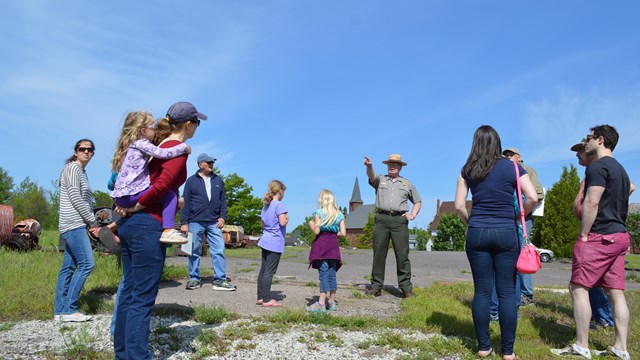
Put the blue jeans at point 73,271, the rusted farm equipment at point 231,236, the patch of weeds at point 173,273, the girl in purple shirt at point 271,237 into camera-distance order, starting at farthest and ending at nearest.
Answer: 1. the rusted farm equipment at point 231,236
2. the patch of weeds at point 173,273
3. the girl in purple shirt at point 271,237
4. the blue jeans at point 73,271

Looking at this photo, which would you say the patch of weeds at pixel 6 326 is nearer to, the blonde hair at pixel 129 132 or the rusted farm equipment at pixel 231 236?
the blonde hair at pixel 129 132

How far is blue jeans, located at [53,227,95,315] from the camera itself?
5496 millimetres

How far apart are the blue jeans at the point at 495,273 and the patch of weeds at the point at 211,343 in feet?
7.73

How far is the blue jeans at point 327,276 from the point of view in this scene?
21.2ft

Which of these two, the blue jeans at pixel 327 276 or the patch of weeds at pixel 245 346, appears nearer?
the patch of weeds at pixel 245 346

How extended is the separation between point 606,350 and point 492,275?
1345 millimetres

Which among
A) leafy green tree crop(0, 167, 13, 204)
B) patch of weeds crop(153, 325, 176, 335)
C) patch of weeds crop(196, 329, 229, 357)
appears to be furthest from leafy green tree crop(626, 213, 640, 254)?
leafy green tree crop(0, 167, 13, 204)

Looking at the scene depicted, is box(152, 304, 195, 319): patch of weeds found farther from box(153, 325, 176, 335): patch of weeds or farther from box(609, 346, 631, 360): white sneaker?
box(609, 346, 631, 360): white sneaker

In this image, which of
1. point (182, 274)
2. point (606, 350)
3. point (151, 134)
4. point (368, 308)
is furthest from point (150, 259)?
point (182, 274)

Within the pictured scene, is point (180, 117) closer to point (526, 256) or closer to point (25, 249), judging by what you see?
point (526, 256)

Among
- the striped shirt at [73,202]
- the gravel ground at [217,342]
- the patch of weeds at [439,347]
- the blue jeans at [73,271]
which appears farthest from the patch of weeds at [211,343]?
the striped shirt at [73,202]

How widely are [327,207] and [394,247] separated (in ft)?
5.44

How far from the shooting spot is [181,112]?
401 cm

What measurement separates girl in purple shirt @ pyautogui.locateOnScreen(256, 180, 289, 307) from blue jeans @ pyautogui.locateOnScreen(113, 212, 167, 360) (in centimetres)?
292
